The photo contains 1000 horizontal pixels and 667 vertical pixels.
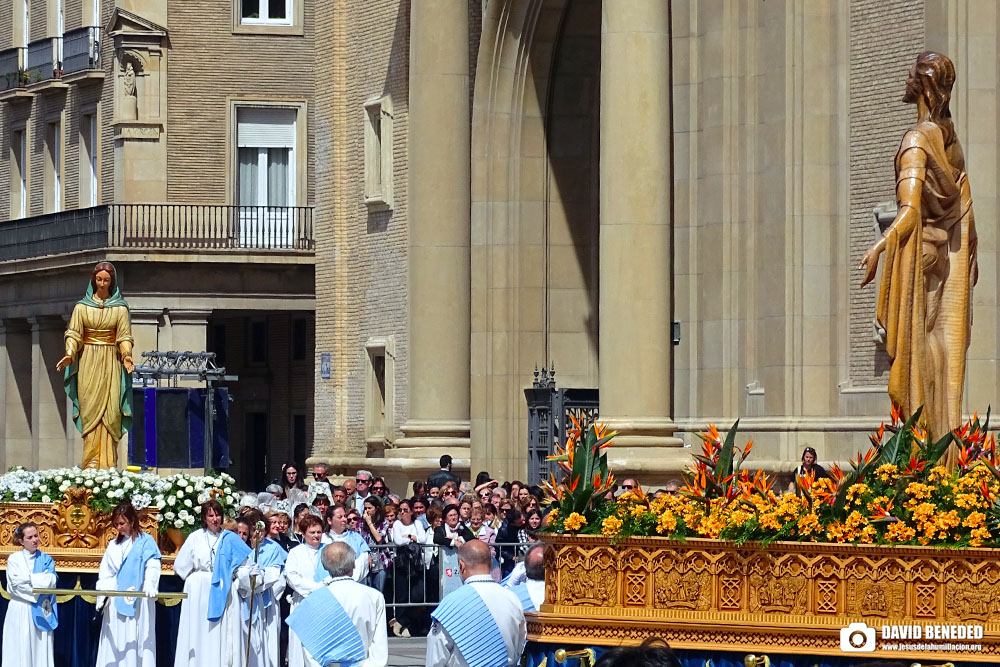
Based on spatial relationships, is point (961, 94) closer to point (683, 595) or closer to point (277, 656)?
point (277, 656)

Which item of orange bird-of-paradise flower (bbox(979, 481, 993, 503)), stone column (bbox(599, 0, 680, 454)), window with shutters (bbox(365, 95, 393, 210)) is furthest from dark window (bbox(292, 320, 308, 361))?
orange bird-of-paradise flower (bbox(979, 481, 993, 503))

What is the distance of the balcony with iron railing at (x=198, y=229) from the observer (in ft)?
151

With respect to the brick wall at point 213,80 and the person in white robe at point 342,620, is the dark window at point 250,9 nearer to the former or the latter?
the brick wall at point 213,80

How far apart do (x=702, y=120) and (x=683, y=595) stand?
13.4 m

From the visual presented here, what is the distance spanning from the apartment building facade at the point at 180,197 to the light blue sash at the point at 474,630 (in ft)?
110

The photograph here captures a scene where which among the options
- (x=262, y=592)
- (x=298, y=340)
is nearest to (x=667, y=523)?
→ (x=262, y=592)

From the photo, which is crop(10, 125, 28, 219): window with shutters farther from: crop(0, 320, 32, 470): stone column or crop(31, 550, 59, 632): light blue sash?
crop(31, 550, 59, 632): light blue sash

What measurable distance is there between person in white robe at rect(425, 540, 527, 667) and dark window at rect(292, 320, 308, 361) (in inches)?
1503

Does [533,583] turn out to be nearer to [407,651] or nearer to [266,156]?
[407,651]

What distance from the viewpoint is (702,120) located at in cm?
2531

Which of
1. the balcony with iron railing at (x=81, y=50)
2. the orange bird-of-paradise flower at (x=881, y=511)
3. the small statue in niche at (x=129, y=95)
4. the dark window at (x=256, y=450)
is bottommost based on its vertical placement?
the dark window at (x=256, y=450)

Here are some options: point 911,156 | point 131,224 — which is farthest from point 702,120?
point 131,224

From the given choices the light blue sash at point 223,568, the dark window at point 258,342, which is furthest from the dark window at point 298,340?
the light blue sash at point 223,568

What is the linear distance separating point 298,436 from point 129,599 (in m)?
32.5
